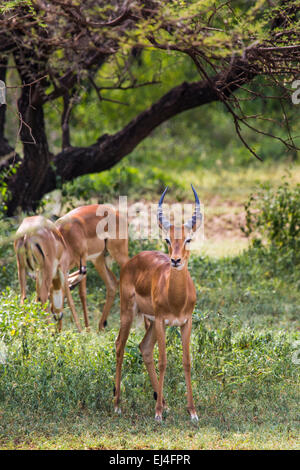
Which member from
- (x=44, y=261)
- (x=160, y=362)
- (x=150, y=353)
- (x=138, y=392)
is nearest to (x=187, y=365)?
(x=160, y=362)

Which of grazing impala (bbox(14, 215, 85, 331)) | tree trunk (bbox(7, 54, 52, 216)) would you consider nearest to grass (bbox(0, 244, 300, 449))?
grazing impala (bbox(14, 215, 85, 331))

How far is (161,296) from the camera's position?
4691 mm

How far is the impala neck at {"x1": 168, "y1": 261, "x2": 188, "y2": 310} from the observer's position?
4641 mm

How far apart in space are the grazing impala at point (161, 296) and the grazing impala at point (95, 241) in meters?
1.88

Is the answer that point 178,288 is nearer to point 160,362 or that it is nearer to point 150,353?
point 160,362

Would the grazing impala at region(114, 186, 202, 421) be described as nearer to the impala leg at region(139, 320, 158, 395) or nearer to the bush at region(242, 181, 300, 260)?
the impala leg at region(139, 320, 158, 395)

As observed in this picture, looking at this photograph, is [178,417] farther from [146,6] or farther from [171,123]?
[171,123]

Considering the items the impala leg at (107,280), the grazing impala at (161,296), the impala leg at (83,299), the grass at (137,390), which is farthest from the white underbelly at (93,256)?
the grazing impala at (161,296)

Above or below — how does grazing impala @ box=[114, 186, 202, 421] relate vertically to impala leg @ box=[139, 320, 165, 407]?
above

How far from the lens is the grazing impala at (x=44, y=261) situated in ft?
20.5

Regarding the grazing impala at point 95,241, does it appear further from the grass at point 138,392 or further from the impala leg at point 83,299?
the grass at point 138,392

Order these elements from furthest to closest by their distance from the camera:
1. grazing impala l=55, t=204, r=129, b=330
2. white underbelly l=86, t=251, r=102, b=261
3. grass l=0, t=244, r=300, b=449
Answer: white underbelly l=86, t=251, r=102, b=261 → grazing impala l=55, t=204, r=129, b=330 → grass l=0, t=244, r=300, b=449
